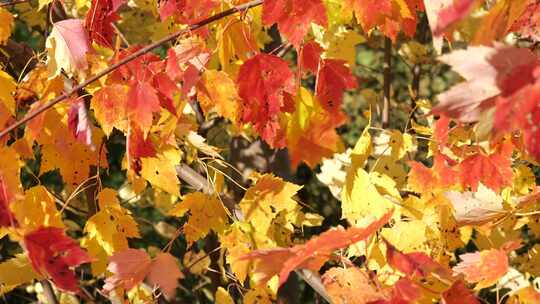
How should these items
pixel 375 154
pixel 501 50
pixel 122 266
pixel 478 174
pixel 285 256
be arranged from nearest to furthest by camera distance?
pixel 501 50 < pixel 285 256 < pixel 122 266 < pixel 478 174 < pixel 375 154

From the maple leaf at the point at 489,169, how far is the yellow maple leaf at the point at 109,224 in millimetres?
684

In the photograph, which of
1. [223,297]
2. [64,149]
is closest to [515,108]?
[64,149]

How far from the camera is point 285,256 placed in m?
1.28

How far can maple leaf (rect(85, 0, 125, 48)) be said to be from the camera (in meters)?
1.73

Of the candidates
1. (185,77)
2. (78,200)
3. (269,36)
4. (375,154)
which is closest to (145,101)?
(185,77)

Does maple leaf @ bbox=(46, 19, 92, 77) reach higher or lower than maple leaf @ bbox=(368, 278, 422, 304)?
higher

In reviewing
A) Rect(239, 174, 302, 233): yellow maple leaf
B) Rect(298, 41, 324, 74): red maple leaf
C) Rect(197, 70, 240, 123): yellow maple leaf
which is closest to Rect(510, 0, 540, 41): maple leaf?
Rect(298, 41, 324, 74): red maple leaf

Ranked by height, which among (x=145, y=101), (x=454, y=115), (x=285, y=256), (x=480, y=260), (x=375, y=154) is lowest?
(x=375, y=154)

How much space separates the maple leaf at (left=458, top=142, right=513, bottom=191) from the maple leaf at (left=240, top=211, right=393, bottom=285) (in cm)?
48

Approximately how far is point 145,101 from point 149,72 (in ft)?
0.37

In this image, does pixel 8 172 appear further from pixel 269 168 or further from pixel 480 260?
pixel 269 168

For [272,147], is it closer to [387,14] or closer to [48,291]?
[387,14]

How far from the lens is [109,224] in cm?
183

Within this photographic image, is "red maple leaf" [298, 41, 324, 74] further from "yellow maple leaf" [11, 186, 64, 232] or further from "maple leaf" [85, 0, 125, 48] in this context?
"yellow maple leaf" [11, 186, 64, 232]
